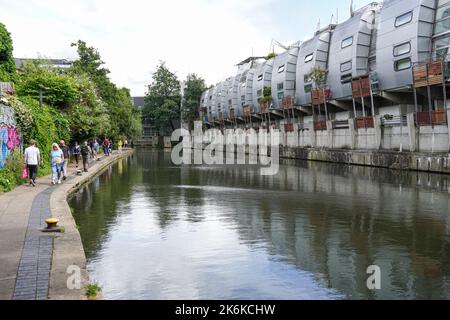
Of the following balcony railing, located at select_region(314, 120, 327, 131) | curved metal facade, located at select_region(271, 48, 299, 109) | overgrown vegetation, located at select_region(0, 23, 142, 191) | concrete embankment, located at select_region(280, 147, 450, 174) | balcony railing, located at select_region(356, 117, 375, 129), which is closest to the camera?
overgrown vegetation, located at select_region(0, 23, 142, 191)

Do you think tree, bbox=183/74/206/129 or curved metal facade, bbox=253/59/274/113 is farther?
tree, bbox=183/74/206/129

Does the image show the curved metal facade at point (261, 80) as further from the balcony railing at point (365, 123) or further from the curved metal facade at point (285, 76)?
the balcony railing at point (365, 123)

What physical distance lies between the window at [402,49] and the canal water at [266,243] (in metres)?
17.3

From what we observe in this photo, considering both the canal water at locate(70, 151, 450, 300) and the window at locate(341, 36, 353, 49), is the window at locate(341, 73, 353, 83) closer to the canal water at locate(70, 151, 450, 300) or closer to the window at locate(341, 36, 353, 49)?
the window at locate(341, 36, 353, 49)

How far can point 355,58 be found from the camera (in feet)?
131

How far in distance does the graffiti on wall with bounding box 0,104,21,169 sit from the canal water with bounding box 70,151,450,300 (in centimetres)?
355

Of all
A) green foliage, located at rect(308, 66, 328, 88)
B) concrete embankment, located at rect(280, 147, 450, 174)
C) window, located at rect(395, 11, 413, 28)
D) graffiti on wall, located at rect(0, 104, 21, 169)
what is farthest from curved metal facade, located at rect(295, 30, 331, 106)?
graffiti on wall, located at rect(0, 104, 21, 169)

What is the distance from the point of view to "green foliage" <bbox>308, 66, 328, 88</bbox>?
147 ft

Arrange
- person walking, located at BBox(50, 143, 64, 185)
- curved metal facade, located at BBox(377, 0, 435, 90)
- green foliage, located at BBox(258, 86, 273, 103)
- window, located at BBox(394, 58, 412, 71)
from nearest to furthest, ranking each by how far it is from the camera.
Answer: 1. person walking, located at BBox(50, 143, 64, 185)
2. curved metal facade, located at BBox(377, 0, 435, 90)
3. window, located at BBox(394, 58, 412, 71)
4. green foliage, located at BBox(258, 86, 273, 103)

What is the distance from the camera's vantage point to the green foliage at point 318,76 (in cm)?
4478

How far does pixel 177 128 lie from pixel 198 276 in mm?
101059

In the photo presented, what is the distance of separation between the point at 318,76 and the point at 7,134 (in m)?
31.1

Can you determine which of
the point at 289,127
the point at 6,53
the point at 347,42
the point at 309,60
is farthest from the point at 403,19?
the point at 6,53
